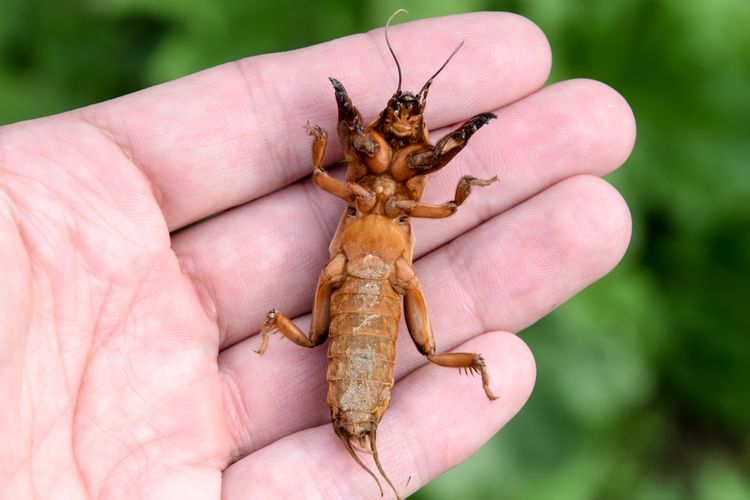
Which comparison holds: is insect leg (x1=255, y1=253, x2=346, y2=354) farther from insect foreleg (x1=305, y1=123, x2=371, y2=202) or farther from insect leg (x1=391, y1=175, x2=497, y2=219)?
insect leg (x1=391, y1=175, x2=497, y2=219)

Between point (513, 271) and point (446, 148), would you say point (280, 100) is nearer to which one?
point (446, 148)

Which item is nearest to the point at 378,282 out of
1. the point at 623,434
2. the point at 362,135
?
the point at 362,135

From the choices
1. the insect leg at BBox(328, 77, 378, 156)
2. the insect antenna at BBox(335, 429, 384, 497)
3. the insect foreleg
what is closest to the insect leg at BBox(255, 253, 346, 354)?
the insect foreleg

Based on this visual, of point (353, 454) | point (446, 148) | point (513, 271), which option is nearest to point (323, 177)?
point (446, 148)

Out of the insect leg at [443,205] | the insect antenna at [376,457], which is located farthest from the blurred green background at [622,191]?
the insect leg at [443,205]

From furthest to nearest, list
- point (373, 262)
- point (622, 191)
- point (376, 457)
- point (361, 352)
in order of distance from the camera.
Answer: point (622, 191) < point (373, 262) < point (361, 352) < point (376, 457)

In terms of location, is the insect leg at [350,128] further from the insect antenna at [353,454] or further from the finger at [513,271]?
the insect antenna at [353,454]
